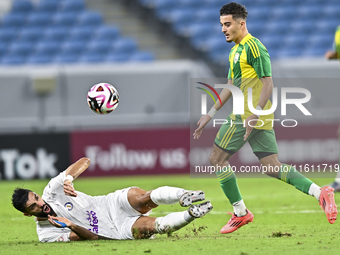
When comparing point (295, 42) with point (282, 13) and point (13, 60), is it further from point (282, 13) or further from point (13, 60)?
point (13, 60)

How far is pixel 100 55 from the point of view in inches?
598

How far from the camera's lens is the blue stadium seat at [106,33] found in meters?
15.7

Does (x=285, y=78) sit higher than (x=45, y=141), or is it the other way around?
(x=285, y=78)

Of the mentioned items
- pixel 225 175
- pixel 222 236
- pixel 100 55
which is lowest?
pixel 222 236

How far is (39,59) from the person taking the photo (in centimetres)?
1488

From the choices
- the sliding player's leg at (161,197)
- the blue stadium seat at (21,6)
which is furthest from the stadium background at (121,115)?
the sliding player's leg at (161,197)

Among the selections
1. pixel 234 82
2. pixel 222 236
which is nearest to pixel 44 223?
pixel 222 236

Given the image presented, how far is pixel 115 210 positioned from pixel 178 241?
69 cm

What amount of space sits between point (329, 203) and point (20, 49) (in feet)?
38.0

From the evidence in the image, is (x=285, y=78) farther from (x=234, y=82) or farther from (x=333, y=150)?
(x=234, y=82)

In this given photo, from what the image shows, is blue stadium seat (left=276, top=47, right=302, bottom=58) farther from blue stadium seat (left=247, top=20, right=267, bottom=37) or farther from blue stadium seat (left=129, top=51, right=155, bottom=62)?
→ blue stadium seat (left=129, top=51, right=155, bottom=62)

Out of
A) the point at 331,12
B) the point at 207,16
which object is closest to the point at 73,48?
the point at 207,16

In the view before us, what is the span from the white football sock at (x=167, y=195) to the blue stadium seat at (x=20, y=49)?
10873 mm

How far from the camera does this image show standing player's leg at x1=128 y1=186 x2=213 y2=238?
4849mm
